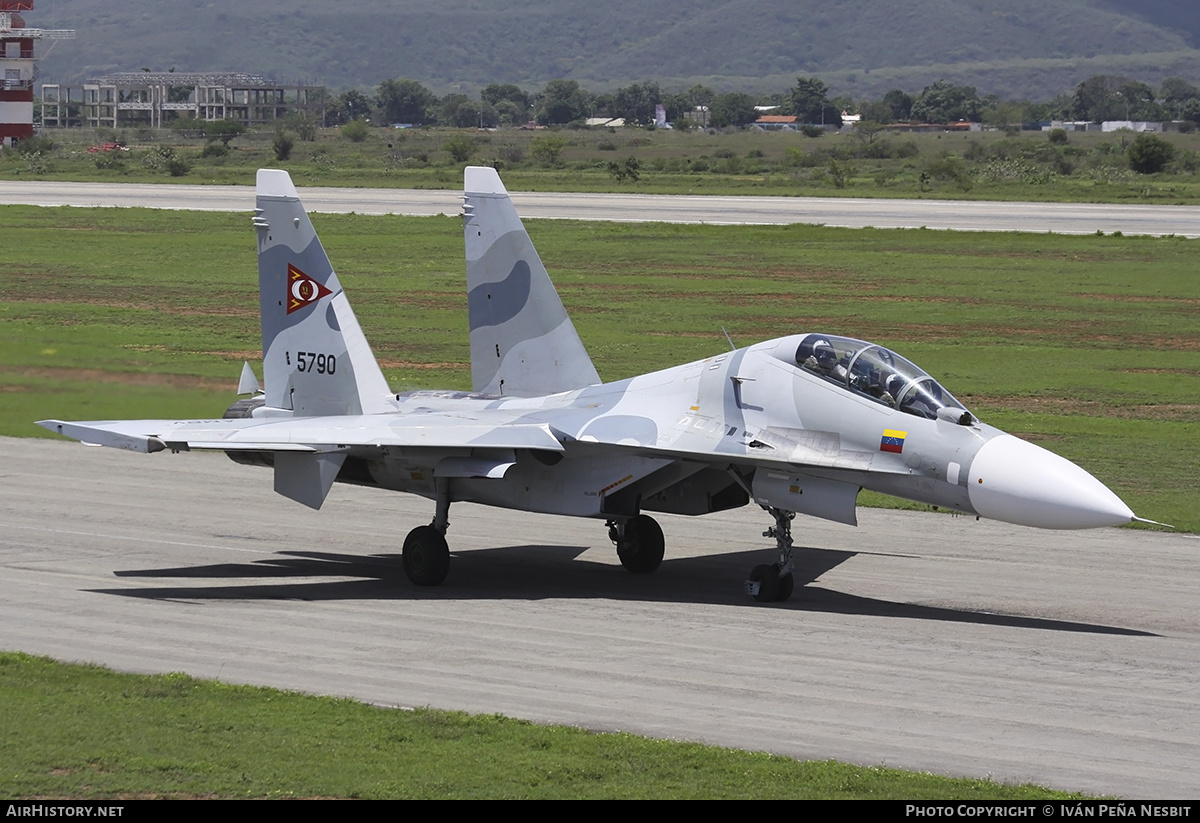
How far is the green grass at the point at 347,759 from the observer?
11664mm

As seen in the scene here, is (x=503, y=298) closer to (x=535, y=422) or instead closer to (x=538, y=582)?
(x=535, y=422)

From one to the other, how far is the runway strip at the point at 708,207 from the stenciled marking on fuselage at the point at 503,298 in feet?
177

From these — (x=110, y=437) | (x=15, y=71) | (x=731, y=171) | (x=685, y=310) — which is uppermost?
(x=15, y=71)

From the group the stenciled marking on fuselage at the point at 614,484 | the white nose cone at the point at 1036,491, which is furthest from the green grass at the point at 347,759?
the stenciled marking on fuselage at the point at 614,484

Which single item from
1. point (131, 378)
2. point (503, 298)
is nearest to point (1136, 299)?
point (503, 298)

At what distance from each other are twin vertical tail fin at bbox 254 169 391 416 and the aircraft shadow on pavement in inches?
90.2

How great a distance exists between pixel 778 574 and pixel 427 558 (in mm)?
4538

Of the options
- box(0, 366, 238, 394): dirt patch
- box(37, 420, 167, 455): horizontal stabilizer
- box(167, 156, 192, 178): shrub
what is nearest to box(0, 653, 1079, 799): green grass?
box(37, 420, 167, 455): horizontal stabilizer

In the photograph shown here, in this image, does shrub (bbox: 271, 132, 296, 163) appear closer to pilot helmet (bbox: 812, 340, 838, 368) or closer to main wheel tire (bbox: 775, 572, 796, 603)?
pilot helmet (bbox: 812, 340, 838, 368)

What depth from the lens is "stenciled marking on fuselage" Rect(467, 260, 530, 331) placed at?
74.8 feet

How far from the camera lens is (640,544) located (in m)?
20.6

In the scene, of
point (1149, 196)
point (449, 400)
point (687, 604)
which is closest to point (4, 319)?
point (449, 400)

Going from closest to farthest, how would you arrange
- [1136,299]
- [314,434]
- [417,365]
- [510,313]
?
1. [314,434]
2. [510,313]
3. [417,365]
4. [1136,299]

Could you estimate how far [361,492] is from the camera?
2662 centimetres
